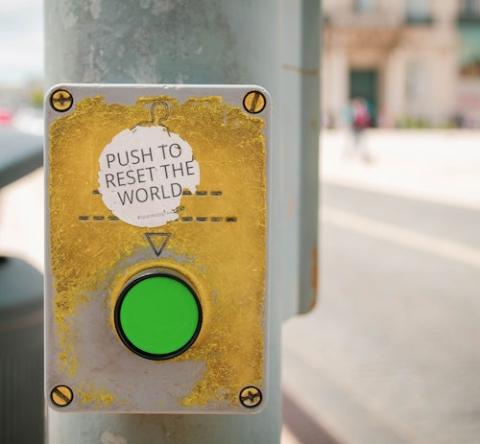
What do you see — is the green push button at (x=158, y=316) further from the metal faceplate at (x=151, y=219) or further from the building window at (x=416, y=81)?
the building window at (x=416, y=81)

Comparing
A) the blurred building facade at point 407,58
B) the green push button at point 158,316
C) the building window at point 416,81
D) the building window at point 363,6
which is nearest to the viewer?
the green push button at point 158,316

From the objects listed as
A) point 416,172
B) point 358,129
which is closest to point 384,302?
point 416,172

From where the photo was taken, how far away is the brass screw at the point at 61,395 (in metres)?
0.96

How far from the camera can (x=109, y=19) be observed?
3.27 ft

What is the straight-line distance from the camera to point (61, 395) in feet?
3.17

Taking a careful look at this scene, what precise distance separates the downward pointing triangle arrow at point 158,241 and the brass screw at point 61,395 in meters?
0.21

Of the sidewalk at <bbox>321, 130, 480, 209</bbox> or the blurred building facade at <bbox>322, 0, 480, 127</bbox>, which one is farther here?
the blurred building facade at <bbox>322, 0, 480, 127</bbox>

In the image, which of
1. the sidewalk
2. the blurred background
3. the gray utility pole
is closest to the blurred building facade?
the sidewalk

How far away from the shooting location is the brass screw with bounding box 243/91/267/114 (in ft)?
3.08

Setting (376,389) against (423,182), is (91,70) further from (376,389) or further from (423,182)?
(423,182)

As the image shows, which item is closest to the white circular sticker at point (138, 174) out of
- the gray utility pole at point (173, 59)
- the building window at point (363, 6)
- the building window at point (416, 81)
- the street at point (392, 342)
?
the gray utility pole at point (173, 59)

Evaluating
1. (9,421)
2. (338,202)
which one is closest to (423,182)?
(338,202)

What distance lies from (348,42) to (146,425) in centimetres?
3996

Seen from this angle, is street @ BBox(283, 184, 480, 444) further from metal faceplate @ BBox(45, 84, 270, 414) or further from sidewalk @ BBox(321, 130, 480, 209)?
sidewalk @ BBox(321, 130, 480, 209)
